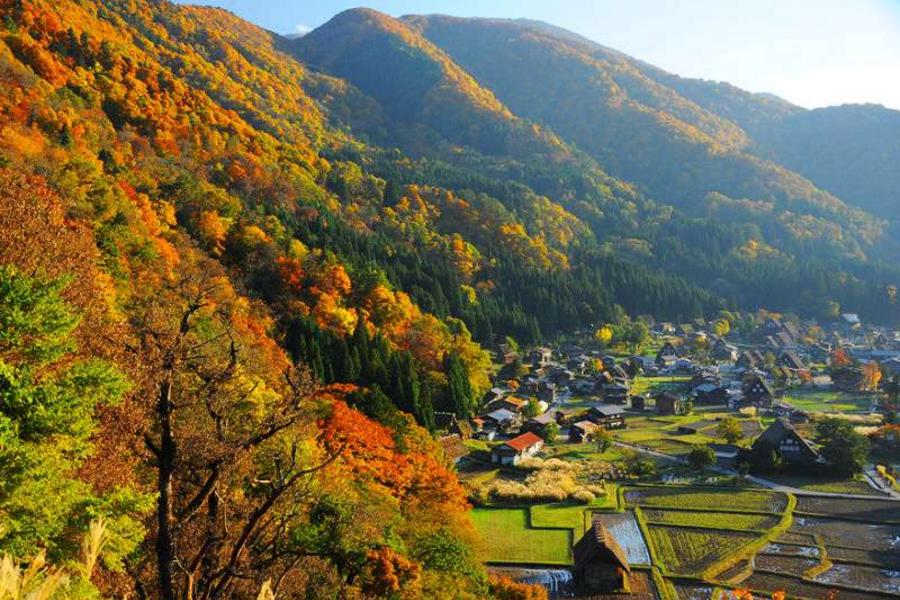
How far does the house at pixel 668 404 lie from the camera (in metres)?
68.2

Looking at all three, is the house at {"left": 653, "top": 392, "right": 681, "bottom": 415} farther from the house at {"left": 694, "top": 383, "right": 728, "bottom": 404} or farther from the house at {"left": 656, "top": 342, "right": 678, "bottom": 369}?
the house at {"left": 656, "top": 342, "right": 678, "bottom": 369}

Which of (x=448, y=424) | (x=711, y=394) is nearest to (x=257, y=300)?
(x=448, y=424)

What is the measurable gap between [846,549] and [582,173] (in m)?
157

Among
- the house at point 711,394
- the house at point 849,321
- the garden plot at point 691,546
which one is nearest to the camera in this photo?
the garden plot at point 691,546

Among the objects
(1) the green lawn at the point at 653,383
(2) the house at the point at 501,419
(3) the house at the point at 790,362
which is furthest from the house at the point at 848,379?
(2) the house at the point at 501,419

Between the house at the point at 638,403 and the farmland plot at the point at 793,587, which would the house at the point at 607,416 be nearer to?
the house at the point at 638,403

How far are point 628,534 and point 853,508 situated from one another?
15.5 m

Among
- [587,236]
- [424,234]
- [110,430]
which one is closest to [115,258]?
[110,430]

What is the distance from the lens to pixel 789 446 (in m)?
48.0

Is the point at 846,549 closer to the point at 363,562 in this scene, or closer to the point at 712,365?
the point at 363,562

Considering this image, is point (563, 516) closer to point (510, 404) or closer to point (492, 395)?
point (510, 404)

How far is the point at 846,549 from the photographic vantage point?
1297 inches

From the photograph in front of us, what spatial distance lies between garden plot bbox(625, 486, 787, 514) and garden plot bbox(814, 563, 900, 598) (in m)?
8.14

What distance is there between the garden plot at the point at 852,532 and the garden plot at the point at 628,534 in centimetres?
897
